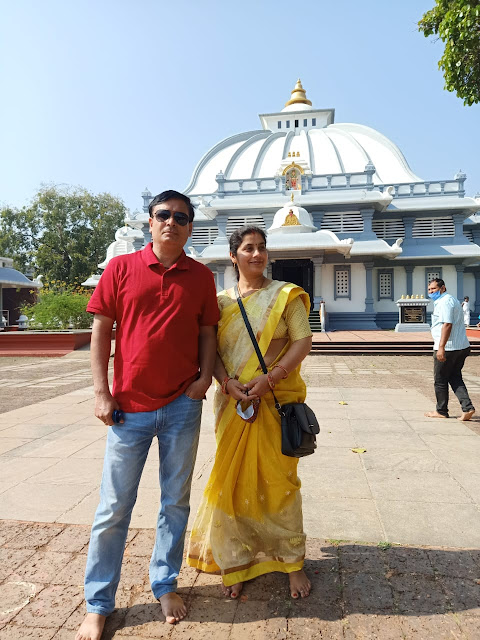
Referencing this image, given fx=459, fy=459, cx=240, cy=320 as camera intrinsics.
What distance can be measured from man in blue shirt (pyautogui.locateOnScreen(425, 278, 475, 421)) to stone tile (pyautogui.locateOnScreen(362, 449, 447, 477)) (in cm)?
156

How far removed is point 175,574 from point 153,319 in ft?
3.87

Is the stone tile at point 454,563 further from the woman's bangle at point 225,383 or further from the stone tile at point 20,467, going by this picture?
the stone tile at point 20,467

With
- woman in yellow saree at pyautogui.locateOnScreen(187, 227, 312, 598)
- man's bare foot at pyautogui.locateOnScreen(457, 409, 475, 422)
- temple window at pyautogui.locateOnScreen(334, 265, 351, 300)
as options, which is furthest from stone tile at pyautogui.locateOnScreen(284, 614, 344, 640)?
temple window at pyautogui.locateOnScreen(334, 265, 351, 300)

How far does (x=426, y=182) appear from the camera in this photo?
22.4 metres

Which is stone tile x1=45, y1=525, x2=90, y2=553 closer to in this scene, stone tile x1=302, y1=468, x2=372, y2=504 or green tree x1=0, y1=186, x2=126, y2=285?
stone tile x1=302, y1=468, x2=372, y2=504

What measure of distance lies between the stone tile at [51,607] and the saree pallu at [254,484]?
0.60 metres

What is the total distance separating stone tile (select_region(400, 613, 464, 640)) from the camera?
6.16ft

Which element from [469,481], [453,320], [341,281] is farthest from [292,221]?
[469,481]

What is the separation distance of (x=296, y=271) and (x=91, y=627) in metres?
20.8

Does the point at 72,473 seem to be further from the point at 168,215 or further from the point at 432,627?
the point at 432,627

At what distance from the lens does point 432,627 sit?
1932 millimetres

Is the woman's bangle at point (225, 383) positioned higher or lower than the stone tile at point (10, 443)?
higher

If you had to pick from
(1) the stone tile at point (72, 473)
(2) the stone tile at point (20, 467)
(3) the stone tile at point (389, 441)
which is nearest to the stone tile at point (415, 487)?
(3) the stone tile at point (389, 441)

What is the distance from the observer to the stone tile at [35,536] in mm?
2643
